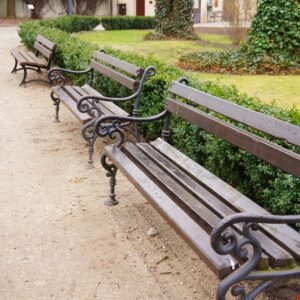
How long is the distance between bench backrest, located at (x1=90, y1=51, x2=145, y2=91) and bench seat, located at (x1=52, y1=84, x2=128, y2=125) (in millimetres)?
313

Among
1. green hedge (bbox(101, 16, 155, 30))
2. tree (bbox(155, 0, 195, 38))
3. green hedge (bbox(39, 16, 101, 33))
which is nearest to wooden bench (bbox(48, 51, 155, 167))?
tree (bbox(155, 0, 195, 38))

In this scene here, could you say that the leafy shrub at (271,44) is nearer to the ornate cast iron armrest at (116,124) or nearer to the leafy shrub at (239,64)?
the leafy shrub at (239,64)

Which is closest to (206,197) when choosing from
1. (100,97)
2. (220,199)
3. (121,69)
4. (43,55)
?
(220,199)

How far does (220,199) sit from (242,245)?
0.96 meters

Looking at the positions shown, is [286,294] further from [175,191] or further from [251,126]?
[251,126]

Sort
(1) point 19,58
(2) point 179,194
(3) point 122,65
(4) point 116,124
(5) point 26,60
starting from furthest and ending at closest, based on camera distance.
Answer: (1) point 19,58 → (5) point 26,60 → (3) point 122,65 → (4) point 116,124 → (2) point 179,194

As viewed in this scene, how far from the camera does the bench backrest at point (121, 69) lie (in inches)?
211

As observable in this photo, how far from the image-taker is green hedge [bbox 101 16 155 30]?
98.8ft

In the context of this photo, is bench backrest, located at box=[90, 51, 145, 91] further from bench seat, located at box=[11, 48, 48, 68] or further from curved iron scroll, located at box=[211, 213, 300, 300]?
curved iron scroll, located at box=[211, 213, 300, 300]

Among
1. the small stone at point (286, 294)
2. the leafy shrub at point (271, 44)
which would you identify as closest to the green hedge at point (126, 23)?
the leafy shrub at point (271, 44)

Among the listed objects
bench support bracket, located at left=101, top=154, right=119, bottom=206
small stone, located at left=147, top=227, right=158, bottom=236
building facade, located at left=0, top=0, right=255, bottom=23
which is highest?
building facade, located at left=0, top=0, right=255, bottom=23

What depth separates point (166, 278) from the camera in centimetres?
331

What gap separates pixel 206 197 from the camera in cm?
327

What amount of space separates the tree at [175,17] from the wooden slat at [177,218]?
1834cm
